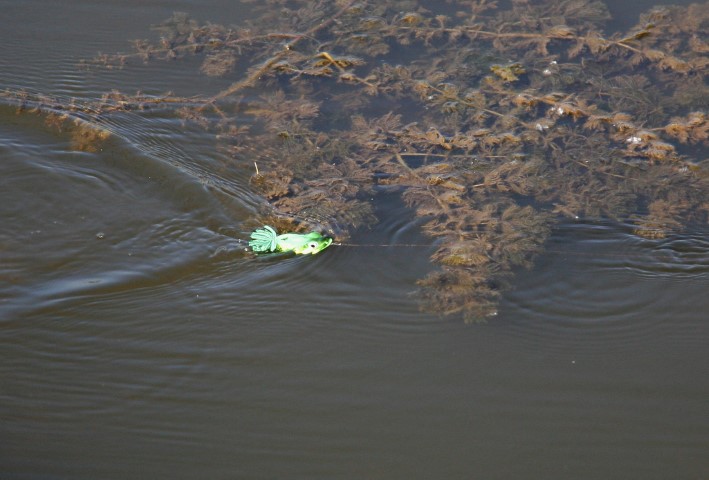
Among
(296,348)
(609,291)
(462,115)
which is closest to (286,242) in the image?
(296,348)

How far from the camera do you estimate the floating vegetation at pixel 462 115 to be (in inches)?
174

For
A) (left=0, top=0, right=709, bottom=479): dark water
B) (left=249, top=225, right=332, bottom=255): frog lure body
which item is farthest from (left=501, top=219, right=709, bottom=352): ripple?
(left=249, top=225, right=332, bottom=255): frog lure body

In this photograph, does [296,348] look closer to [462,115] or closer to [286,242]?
[286,242]

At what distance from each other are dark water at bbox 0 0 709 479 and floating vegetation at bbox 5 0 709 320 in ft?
0.72

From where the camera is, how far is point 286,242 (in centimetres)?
Result: 406

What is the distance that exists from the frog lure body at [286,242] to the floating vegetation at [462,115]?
0.21m

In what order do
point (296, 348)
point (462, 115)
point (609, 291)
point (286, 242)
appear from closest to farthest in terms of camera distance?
point (296, 348) → point (609, 291) → point (286, 242) → point (462, 115)

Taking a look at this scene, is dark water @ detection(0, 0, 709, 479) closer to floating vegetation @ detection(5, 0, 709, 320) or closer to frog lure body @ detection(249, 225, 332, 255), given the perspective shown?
frog lure body @ detection(249, 225, 332, 255)

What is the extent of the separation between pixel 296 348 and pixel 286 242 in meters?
0.75

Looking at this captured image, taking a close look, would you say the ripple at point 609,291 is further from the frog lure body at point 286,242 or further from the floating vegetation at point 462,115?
the frog lure body at point 286,242

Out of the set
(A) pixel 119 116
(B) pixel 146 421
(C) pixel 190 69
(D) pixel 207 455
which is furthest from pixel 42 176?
(D) pixel 207 455

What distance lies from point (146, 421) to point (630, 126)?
4062mm

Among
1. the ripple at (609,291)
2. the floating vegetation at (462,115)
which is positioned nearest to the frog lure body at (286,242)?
the floating vegetation at (462,115)

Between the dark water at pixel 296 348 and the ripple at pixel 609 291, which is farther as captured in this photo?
the ripple at pixel 609 291
